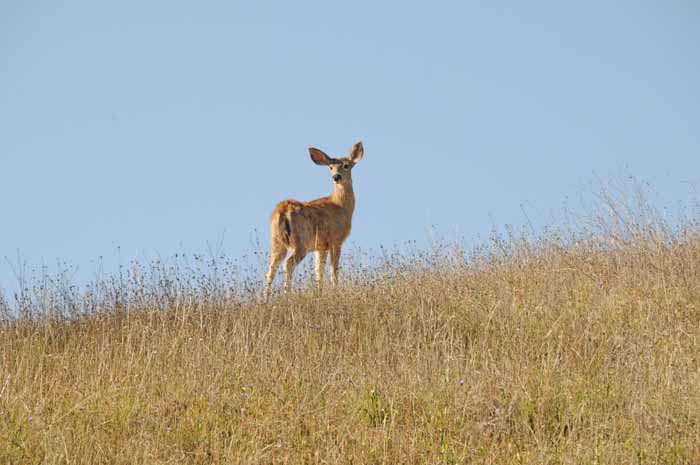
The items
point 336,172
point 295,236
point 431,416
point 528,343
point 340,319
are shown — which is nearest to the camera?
point 431,416

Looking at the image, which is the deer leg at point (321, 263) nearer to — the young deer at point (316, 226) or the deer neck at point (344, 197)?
the young deer at point (316, 226)

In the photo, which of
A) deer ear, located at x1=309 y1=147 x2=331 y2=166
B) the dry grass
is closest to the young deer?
deer ear, located at x1=309 y1=147 x2=331 y2=166

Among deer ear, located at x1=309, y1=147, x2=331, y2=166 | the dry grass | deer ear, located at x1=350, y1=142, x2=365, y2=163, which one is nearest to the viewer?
the dry grass

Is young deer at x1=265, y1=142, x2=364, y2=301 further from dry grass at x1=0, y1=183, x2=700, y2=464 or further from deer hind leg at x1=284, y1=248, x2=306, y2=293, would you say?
dry grass at x1=0, y1=183, x2=700, y2=464

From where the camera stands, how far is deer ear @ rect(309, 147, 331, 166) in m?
14.1

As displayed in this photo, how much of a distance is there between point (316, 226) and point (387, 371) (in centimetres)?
540

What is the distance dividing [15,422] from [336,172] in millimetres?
7887

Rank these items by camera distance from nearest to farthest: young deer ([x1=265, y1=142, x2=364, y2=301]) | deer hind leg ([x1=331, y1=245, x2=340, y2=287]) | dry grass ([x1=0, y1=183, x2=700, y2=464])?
dry grass ([x1=0, y1=183, x2=700, y2=464]), deer hind leg ([x1=331, y1=245, x2=340, y2=287]), young deer ([x1=265, y1=142, x2=364, y2=301])

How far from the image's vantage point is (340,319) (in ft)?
32.2

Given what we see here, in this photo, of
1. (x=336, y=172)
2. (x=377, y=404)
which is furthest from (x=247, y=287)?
(x=377, y=404)

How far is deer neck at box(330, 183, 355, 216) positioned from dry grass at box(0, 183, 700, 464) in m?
2.34

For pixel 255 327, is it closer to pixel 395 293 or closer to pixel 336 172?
pixel 395 293

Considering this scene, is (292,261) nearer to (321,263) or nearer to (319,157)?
(321,263)

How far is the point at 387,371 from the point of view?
26.0 feet
